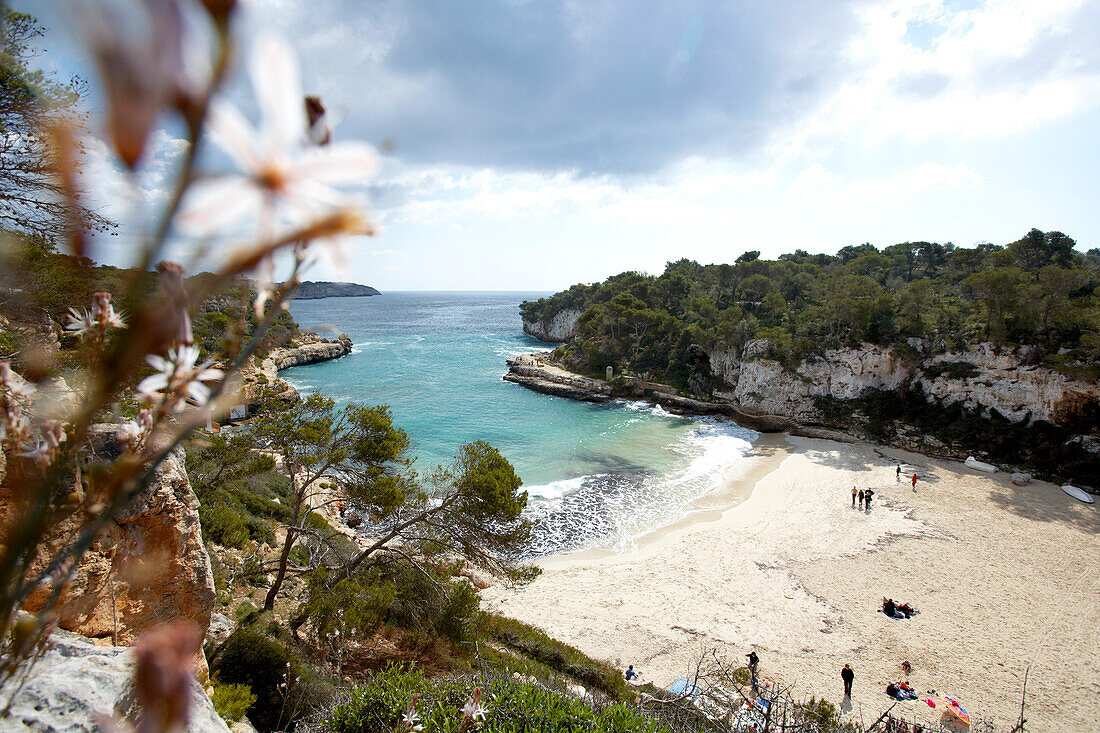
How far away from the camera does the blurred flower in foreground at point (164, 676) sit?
0.49 m

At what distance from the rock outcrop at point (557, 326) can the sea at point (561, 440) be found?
14734mm

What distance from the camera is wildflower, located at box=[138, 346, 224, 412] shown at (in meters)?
0.61

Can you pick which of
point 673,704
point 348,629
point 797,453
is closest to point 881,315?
point 797,453

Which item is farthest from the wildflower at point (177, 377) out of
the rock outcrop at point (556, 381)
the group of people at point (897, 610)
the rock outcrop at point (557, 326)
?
the rock outcrop at point (557, 326)

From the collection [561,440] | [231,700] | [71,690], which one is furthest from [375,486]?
[561,440]

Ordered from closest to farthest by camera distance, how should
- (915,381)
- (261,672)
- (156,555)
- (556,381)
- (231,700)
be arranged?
1. (156,555)
2. (231,700)
3. (261,672)
4. (915,381)
5. (556,381)

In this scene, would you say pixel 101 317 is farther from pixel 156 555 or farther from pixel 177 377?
pixel 156 555

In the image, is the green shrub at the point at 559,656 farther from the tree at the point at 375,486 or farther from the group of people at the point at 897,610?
the group of people at the point at 897,610

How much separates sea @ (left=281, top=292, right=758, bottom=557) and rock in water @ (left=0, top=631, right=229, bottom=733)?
7.61 m

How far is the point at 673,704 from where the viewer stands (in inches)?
268

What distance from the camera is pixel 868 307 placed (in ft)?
84.0

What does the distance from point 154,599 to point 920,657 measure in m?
13.4

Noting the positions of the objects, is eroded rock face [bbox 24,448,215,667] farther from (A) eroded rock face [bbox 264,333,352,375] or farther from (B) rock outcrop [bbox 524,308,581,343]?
(B) rock outcrop [bbox 524,308,581,343]

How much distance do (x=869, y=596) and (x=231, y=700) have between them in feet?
44.8
